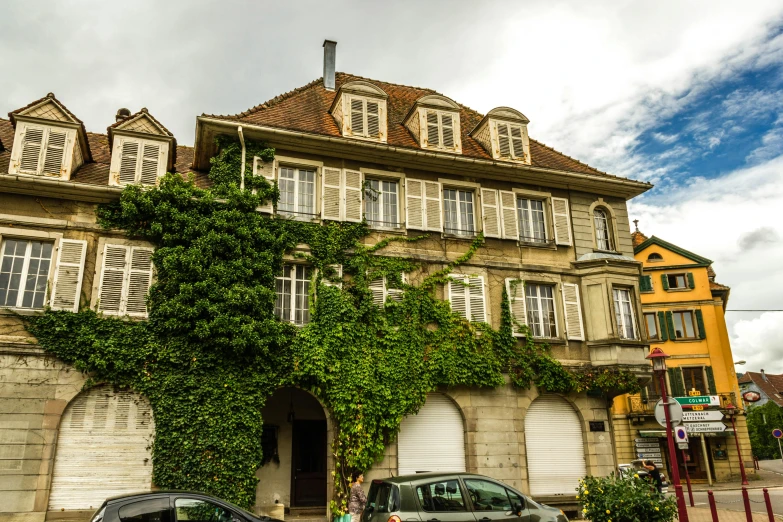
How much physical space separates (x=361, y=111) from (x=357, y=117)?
24cm

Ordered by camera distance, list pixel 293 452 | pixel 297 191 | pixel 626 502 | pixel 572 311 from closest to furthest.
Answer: pixel 626 502 < pixel 297 191 < pixel 293 452 < pixel 572 311

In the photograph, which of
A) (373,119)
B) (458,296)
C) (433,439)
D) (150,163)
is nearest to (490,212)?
(458,296)

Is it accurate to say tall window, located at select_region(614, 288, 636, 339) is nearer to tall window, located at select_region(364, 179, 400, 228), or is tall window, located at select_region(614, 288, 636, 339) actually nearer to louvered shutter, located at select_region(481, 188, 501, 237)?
louvered shutter, located at select_region(481, 188, 501, 237)

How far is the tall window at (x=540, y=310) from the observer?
18.4 meters

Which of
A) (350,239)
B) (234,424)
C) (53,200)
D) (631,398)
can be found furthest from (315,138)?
(631,398)

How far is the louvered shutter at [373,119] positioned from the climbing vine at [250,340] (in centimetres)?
318

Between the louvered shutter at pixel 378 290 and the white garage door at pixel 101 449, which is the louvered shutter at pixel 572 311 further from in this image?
the white garage door at pixel 101 449

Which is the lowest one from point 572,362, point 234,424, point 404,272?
point 234,424

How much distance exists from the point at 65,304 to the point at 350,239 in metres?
7.38

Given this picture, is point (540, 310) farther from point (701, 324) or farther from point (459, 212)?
point (701, 324)

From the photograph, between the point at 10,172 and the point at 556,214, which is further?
the point at 556,214

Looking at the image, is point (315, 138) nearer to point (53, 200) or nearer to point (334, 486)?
point (53, 200)

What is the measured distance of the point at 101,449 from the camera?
13930 millimetres

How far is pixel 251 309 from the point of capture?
14781 millimetres
